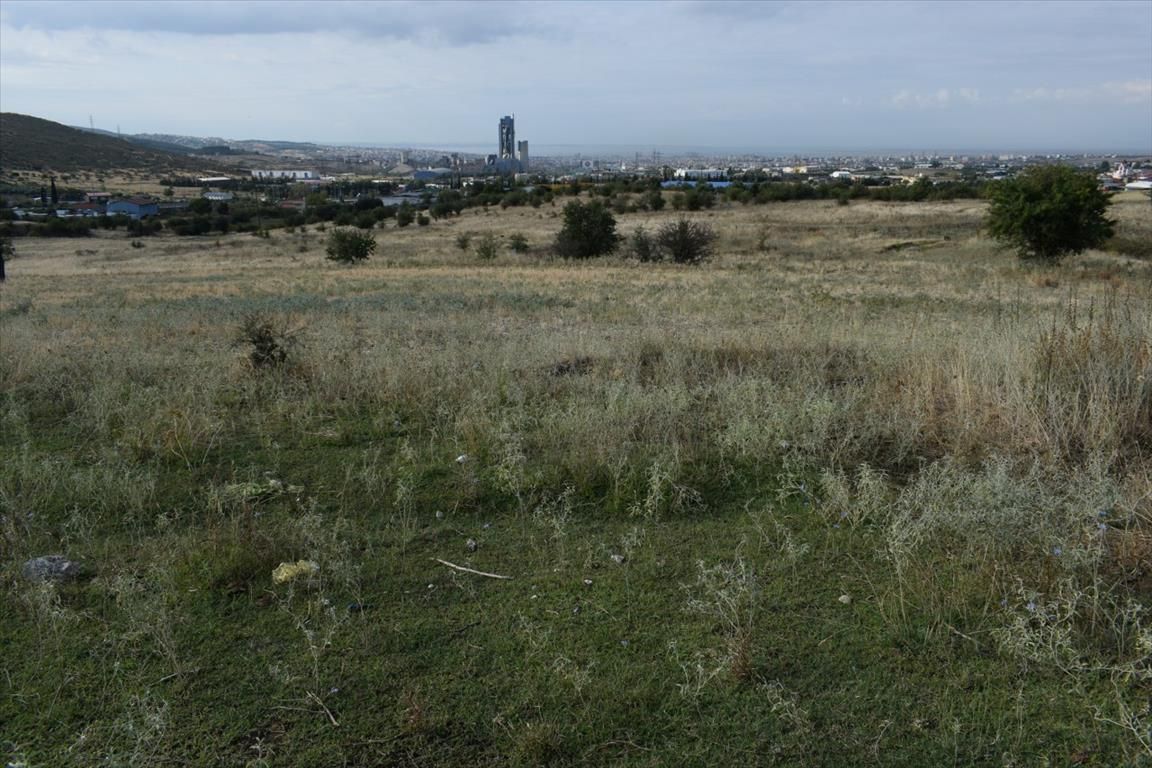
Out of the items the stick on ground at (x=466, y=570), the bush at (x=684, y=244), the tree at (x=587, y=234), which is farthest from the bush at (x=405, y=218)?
the stick on ground at (x=466, y=570)

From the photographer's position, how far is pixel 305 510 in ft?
14.4

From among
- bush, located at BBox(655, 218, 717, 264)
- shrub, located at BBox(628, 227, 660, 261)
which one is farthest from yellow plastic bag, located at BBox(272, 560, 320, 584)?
shrub, located at BBox(628, 227, 660, 261)

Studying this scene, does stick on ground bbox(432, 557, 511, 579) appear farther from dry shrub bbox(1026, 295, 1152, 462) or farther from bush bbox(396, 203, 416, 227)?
bush bbox(396, 203, 416, 227)

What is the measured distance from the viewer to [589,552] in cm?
385

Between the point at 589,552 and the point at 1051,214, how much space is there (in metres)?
28.5

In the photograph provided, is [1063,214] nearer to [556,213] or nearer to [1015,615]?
[1015,615]

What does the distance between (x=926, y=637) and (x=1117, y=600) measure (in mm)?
847

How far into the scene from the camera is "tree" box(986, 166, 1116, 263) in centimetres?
2689

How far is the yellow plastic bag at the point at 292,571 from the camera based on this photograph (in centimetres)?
359

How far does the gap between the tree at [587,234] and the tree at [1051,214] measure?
15.9 m

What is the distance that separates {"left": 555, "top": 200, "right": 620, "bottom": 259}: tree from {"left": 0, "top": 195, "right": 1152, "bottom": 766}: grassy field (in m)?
29.7

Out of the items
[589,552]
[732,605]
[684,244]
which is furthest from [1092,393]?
[684,244]

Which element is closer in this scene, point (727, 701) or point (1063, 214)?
point (727, 701)

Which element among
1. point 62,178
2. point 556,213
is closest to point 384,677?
point 556,213
